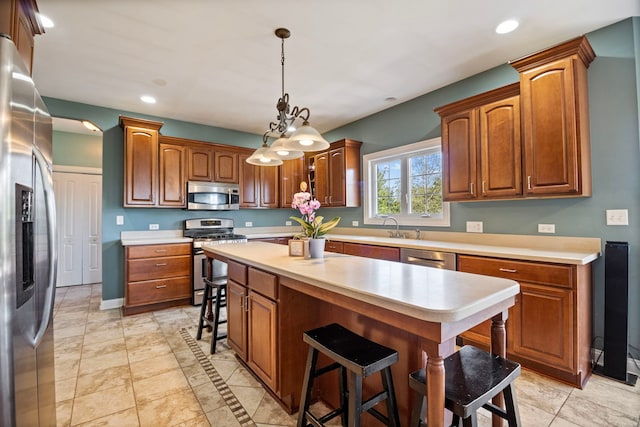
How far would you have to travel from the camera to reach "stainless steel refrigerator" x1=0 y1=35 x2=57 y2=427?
87 cm

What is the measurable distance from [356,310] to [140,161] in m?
3.89

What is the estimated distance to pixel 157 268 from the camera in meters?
3.87

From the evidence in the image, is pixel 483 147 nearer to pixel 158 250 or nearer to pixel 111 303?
pixel 158 250

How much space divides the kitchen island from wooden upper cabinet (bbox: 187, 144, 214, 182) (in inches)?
97.8

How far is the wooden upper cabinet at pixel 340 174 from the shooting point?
4535 millimetres

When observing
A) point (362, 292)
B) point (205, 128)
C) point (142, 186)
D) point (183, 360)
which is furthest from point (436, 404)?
point (205, 128)

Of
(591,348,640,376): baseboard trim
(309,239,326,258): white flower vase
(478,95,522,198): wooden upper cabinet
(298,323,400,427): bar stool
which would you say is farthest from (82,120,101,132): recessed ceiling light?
(591,348,640,376): baseboard trim

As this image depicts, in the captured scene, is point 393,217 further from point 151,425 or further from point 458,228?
point 151,425

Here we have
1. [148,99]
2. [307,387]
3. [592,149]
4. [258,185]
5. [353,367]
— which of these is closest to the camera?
[353,367]

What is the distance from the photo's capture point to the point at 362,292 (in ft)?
4.10

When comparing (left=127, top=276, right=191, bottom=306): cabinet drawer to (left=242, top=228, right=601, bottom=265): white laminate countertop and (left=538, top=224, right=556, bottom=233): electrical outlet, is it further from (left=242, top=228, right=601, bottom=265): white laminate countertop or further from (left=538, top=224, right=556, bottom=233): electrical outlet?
(left=538, top=224, right=556, bottom=233): electrical outlet

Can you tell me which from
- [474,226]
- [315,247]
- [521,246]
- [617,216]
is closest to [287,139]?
[315,247]

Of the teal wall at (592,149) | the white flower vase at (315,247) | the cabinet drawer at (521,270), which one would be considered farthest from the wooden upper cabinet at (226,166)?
the cabinet drawer at (521,270)

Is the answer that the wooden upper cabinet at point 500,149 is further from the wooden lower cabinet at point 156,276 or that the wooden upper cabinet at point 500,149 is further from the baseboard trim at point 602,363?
the wooden lower cabinet at point 156,276
